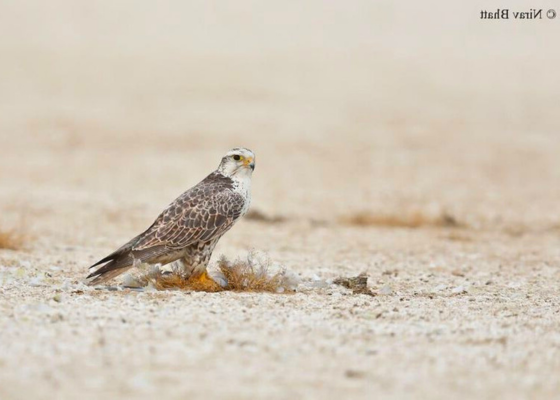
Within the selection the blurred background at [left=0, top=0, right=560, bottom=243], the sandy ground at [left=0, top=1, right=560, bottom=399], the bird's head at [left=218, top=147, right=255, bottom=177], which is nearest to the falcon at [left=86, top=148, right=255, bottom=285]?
the bird's head at [left=218, top=147, right=255, bottom=177]

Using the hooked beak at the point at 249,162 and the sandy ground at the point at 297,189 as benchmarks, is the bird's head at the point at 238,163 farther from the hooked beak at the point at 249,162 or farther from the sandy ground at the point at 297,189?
the sandy ground at the point at 297,189

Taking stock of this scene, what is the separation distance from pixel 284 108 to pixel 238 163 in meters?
19.5

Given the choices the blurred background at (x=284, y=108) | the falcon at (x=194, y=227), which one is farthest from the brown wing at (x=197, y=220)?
the blurred background at (x=284, y=108)

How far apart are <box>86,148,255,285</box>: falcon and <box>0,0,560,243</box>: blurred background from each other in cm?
446

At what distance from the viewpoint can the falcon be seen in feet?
25.8

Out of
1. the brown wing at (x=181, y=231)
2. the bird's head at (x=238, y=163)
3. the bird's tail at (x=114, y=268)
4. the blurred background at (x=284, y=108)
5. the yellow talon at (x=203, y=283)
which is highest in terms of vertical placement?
the blurred background at (x=284, y=108)

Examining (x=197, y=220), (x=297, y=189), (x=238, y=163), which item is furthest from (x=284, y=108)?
(x=197, y=220)

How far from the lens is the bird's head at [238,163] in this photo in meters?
8.06

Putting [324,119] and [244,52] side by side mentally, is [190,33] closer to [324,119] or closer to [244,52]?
[244,52]

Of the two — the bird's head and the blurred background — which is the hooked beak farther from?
the blurred background

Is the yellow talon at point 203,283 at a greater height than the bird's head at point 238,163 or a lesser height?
lesser

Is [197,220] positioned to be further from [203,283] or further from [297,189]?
[297,189]

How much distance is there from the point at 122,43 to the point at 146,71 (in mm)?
3816

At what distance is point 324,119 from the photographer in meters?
26.3
